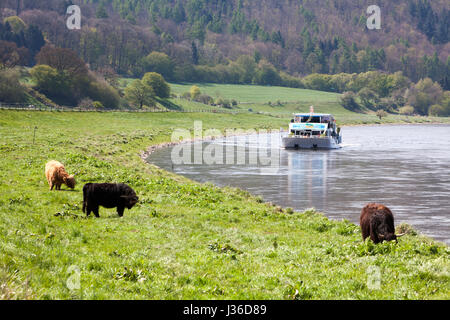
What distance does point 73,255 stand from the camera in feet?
43.6

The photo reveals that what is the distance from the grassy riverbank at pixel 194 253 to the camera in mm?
11219

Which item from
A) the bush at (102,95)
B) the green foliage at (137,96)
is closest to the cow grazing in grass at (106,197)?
the bush at (102,95)

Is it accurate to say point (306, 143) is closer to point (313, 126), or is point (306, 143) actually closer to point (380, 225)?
point (313, 126)

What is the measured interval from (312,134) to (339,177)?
118 feet

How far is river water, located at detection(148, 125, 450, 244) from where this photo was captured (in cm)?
2817

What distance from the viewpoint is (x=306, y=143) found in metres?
75.6

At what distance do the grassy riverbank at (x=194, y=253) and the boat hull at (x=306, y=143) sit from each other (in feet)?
160

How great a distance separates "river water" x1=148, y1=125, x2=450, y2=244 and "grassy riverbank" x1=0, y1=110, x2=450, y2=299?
16.1 ft

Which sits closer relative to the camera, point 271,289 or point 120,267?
point 271,289

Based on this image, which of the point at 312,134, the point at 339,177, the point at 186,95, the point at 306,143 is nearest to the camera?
the point at 339,177

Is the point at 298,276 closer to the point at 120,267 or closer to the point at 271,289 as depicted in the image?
the point at 271,289

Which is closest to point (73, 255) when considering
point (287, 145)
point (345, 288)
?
point (345, 288)

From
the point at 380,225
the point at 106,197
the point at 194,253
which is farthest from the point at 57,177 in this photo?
the point at 380,225
